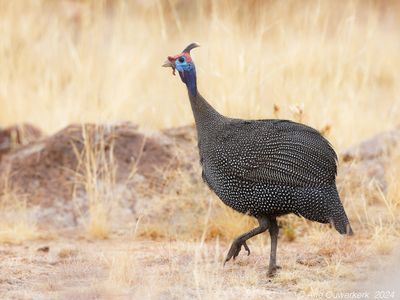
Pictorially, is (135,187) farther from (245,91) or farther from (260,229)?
(260,229)

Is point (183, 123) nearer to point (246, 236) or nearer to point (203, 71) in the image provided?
point (203, 71)

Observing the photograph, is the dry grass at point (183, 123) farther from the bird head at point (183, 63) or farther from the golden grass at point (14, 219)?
the bird head at point (183, 63)

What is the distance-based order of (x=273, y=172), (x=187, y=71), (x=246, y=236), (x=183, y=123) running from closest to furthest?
1. (x=273, y=172)
2. (x=246, y=236)
3. (x=187, y=71)
4. (x=183, y=123)

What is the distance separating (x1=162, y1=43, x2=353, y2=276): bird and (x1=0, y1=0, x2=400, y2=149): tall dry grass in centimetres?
168

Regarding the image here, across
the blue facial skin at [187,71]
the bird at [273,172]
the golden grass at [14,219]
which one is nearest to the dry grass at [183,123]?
the golden grass at [14,219]

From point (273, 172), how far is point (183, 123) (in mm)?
3051

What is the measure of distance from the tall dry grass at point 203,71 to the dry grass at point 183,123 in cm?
2

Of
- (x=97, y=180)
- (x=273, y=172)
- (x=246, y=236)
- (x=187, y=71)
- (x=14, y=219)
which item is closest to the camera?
(x=273, y=172)

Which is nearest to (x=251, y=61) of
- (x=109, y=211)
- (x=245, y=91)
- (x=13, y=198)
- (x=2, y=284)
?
(x=245, y=91)

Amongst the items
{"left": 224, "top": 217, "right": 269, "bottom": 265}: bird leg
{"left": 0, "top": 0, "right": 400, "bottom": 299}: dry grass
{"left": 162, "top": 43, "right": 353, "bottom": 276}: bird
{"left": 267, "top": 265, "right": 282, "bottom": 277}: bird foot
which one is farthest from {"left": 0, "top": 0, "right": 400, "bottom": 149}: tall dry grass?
{"left": 267, "top": 265, "right": 282, "bottom": 277}: bird foot

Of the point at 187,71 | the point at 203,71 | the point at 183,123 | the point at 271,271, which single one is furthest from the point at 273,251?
the point at 183,123

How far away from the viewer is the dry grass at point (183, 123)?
537 cm

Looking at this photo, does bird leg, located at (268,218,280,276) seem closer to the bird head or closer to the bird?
the bird

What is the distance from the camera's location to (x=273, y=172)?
5.43m
